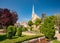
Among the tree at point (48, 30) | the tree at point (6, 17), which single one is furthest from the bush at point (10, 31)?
the tree at point (6, 17)

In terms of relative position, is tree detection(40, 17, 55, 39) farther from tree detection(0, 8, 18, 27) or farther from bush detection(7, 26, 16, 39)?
tree detection(0, 8, 18, 27)

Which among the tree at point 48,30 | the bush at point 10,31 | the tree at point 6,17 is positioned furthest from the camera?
the tree at point 6,17

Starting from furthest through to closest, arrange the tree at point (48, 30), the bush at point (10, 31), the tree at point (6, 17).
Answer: the tree at point (6, 17) → the tree at point (48, 30) → the bush at point (10, 31)

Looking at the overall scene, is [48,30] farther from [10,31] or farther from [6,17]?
[6,17]

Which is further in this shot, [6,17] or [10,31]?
[6,17]

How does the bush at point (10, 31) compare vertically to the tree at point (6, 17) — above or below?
below

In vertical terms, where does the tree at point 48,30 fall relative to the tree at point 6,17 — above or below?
below

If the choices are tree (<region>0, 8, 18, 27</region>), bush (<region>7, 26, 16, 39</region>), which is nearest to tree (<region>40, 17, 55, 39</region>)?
bush (<region>7, 26, 16, 39</region>)

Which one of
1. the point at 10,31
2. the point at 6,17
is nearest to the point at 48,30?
the point at 10,31

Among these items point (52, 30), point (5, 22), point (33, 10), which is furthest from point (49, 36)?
point (33, 10)

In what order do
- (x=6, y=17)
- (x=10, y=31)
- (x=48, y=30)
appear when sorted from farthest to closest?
(x=6, y=17)
(x=48, y=30)
(x=10, y=31)

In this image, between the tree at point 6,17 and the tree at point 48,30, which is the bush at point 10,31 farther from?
the tree at point 6,17

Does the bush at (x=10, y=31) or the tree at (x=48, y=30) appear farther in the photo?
the tree at (x=48, y=30)

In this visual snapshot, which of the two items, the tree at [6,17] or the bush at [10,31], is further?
the tree at [6,17]
